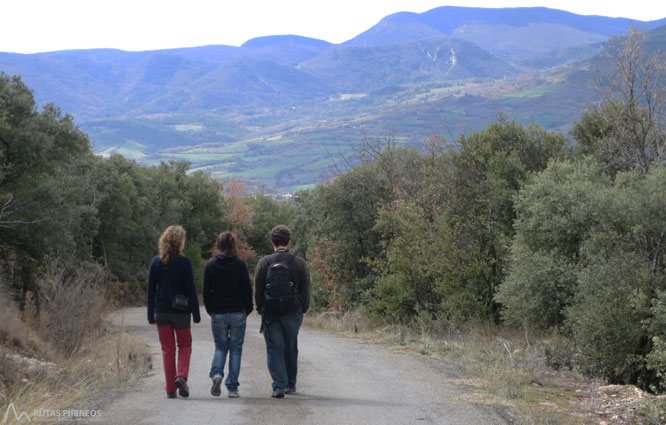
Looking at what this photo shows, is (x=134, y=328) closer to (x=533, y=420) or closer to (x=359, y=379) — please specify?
(x=359, y=379)

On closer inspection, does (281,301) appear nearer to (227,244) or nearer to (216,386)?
(227,244)

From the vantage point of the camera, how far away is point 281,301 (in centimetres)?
866

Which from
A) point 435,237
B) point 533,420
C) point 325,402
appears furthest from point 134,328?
point 533,420

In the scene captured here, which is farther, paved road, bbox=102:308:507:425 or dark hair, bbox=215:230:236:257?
dark hair, bbox=215:230:236:257

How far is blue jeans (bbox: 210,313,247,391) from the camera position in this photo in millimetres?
8797

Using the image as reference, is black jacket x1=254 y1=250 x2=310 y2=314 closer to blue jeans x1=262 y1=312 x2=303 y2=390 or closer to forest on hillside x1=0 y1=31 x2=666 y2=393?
blue jeans x1=262 y1=312 x2=303 y2=390

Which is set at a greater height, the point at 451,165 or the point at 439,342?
the point at 451,165

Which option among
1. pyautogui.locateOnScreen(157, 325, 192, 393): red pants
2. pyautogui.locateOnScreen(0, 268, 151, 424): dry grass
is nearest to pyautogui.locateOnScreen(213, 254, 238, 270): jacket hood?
pyautogui.locateOnScreen(157, 325, 192, 393): red pants

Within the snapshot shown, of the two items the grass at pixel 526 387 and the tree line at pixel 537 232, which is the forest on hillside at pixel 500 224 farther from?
the grass at pixel 526 387

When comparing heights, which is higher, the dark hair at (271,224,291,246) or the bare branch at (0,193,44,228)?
the dark hair at (271,224,291,246)

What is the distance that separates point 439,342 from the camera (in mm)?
15547

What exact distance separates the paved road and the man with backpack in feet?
1.47

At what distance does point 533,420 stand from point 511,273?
11.4m

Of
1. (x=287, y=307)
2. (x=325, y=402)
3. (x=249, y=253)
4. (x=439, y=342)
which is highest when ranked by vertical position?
(x=287, y=307)
